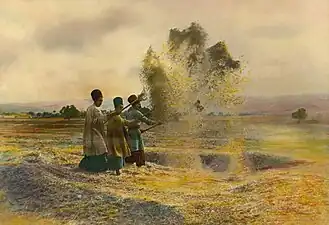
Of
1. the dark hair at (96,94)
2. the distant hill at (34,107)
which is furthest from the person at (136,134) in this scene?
the distant hill at (34,107)

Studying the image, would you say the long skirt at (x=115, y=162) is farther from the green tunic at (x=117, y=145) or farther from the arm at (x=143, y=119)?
the arm at (x=143, y=119)

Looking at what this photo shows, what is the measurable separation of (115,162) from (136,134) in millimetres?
119

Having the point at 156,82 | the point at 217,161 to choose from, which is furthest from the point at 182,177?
the point at 156,82

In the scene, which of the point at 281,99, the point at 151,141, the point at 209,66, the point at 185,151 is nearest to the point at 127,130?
the point at 151,141

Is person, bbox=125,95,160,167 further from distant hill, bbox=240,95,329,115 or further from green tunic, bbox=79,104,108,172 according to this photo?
distant hill, bbox=240,95,329,115

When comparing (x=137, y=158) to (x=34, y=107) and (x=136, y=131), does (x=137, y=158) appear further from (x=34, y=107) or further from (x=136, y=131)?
(x=34, y=107)

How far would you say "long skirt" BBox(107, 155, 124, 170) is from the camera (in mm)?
1931

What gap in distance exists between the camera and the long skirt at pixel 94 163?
1929 millimetres

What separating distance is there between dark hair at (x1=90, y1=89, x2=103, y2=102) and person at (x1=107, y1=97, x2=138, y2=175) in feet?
0.31

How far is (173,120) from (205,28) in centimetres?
33

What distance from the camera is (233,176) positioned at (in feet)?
6.30

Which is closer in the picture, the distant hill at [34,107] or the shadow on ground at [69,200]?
the shadow on ground at [69,200]

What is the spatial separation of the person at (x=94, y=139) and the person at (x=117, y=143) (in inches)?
0.8

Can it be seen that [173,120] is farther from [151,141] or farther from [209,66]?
[209,66]
